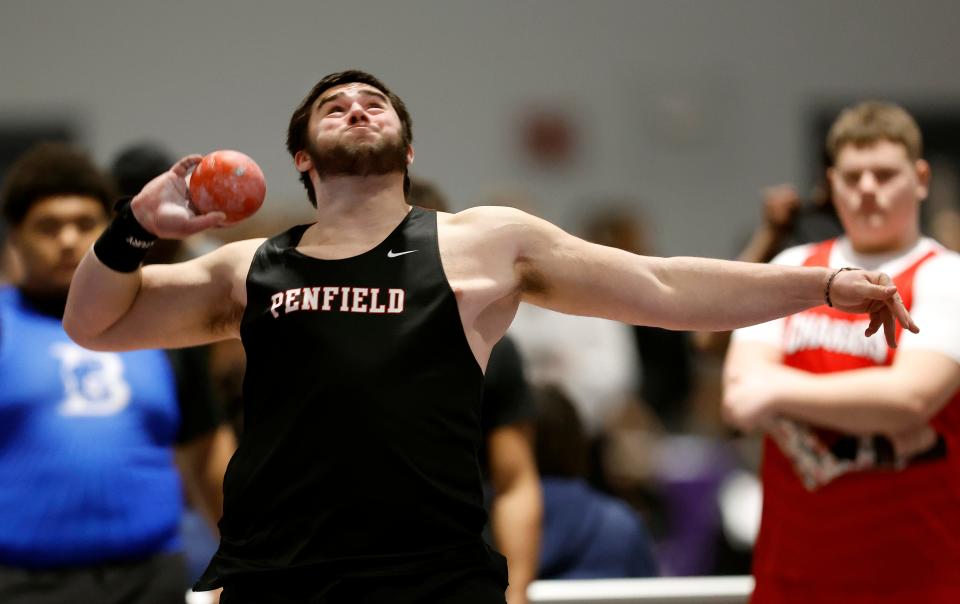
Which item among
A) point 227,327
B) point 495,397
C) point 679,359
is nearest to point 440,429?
point 227,327

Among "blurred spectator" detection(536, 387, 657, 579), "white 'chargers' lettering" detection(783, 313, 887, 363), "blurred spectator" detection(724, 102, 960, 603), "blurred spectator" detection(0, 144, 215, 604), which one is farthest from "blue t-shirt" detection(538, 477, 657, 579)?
"blurred spectator" detection(0, 144, 215, 604)

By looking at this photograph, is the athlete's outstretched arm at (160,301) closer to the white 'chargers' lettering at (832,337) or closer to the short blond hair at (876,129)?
the white 'chargers' lettering at (832,337)

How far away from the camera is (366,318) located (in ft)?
7.93

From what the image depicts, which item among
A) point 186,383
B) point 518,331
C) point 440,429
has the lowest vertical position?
point 518,331

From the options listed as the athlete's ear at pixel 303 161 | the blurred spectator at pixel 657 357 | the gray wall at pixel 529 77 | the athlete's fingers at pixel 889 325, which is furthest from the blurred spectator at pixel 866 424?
the gray wall at pixel 529 77

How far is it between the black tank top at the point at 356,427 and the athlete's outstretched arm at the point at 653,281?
0.22 meters

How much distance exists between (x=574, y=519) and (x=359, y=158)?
66.4 inches

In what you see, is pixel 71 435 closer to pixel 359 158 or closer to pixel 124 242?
pixel 124 242

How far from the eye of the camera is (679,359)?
21.3ft

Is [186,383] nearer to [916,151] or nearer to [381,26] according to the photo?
[916,151]

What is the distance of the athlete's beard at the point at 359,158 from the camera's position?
8.55 feet

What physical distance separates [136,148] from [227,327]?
1.65 m

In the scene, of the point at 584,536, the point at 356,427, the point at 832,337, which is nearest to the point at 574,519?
the point at 584,536

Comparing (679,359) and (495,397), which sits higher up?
(495,397)
